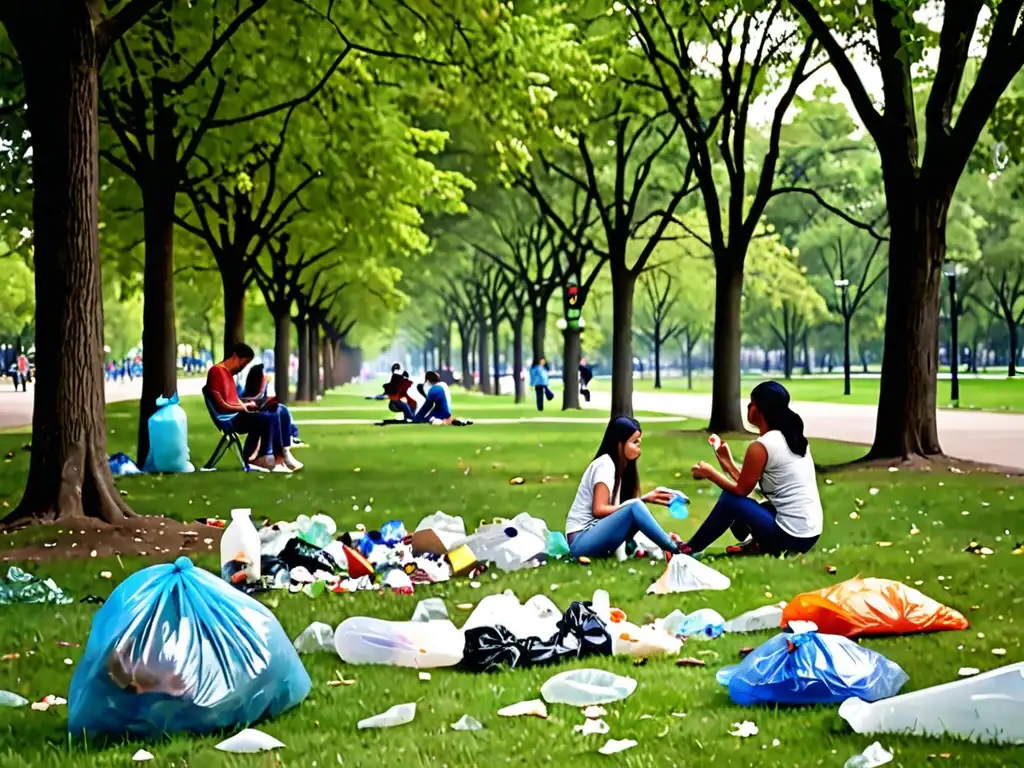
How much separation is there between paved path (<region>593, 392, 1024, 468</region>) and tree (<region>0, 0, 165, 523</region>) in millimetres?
11373

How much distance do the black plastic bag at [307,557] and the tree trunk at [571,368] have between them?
2786cm

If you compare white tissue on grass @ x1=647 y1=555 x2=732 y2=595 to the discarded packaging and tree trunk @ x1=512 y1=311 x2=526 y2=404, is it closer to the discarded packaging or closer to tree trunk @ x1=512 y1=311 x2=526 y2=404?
the discarded packaging

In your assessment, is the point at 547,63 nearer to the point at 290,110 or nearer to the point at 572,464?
the point at 290,110

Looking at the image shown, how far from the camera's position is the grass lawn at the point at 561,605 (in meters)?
4.51

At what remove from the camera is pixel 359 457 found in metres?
18.7

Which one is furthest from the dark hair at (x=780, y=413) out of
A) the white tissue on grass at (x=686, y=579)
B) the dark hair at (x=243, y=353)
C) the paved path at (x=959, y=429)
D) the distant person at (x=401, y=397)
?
the distant person at (x=401, y=397)

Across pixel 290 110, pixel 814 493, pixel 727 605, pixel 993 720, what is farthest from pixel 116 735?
pixel 290 110

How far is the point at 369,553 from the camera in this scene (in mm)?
8766

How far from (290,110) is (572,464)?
18.6ft

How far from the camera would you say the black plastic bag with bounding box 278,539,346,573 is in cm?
827

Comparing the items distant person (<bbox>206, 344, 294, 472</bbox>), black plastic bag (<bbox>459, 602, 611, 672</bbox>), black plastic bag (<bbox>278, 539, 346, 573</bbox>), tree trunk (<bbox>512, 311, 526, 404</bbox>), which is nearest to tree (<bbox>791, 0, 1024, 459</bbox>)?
distant person (<bbox>206, 344, 294, 472</bbox>)

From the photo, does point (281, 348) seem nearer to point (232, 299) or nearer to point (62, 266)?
point (232, 299)

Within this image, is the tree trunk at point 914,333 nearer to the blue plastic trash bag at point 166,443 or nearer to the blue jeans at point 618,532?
the blue jeans at point 618,532

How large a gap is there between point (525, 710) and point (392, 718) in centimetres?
49
